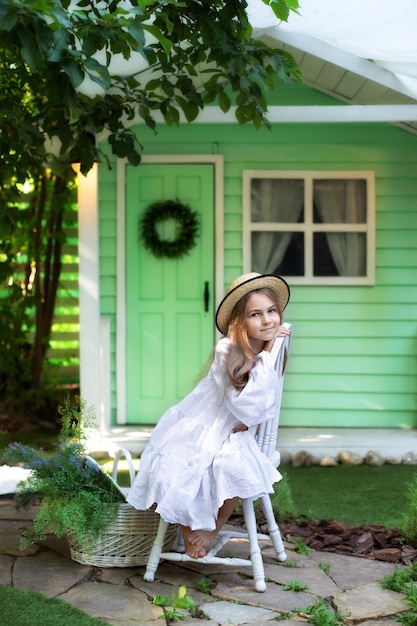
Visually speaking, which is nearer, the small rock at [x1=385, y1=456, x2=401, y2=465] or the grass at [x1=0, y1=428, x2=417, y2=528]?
the grass at [x1=0, y1=428, x2=417, y2=528]

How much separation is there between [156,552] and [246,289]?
1.10 m

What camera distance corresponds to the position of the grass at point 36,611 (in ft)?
9.77

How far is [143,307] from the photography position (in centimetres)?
673

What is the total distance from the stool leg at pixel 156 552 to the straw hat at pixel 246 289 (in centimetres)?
85

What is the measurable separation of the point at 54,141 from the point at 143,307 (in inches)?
61.9

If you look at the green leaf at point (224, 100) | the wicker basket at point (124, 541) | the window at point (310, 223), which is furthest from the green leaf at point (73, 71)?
the window at point (310, 223)

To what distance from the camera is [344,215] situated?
673cm

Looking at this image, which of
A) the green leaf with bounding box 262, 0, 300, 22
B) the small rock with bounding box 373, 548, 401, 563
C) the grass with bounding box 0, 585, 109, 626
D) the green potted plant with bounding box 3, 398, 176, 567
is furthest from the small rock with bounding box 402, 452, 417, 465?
the green leaf with bounding box 262, 0, 300, 22

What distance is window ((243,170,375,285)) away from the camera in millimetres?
6715

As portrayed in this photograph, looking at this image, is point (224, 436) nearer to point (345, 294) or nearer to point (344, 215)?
point (345, 294)

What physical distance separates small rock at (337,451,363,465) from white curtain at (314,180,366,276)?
4.79ft

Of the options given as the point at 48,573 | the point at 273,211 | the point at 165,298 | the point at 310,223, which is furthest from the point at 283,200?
the point at 48,573

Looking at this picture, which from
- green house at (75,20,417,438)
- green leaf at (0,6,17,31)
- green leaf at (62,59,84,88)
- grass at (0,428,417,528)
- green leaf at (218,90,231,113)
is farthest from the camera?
green house at (75,20,417,438)

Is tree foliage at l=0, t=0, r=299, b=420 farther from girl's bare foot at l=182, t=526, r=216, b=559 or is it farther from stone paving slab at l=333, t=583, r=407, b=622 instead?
stone paving slab at l=333, t=583, r=407, b=622
